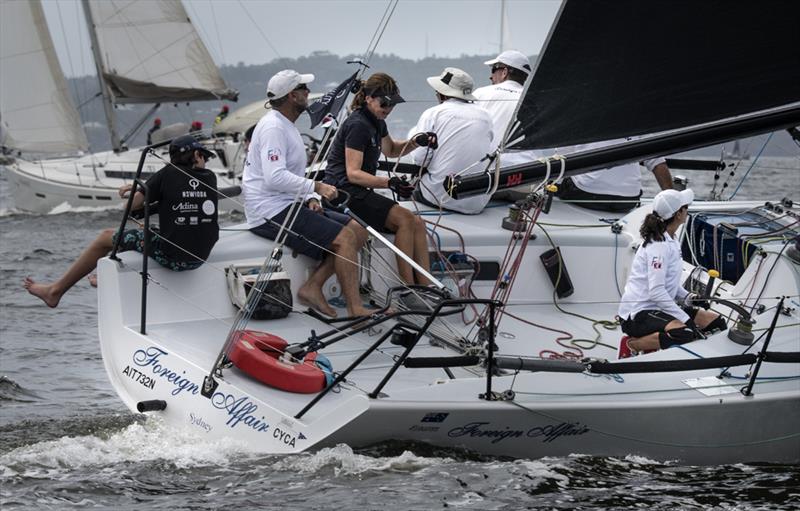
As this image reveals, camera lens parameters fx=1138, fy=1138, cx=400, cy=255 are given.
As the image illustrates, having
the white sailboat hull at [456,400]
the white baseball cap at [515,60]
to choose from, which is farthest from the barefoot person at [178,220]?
the white baseball cap at [515,60]

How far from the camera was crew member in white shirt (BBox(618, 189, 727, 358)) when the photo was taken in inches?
232

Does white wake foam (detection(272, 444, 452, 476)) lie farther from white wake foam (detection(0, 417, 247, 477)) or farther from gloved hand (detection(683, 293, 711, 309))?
gloved hand (detection(683, 293, 711, 309))

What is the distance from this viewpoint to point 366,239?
21.5 ft

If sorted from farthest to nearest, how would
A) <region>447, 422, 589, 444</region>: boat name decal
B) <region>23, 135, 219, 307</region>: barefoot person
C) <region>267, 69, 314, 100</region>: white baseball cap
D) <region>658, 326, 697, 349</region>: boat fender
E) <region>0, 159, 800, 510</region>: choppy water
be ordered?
1. <region>267, 69, 314, 100</region>: white baseball cap
2. <region>23, 135, 219, 307</region>: barefoot person
3. <region>658, 326, 697, 349</region>: boat fender
4. <region>447, 422, 589, 444</region>: boat name decal
5. <region>0, 159, 800, 510</region>: choppy water

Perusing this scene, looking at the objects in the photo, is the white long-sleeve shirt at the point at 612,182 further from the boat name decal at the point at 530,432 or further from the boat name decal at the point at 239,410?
the boat name decal at the point at 239,410

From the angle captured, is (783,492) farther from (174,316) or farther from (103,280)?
(103,280)

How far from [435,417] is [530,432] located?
0.49 metres

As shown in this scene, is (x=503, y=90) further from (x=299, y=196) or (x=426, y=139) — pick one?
(x=299, y=196)


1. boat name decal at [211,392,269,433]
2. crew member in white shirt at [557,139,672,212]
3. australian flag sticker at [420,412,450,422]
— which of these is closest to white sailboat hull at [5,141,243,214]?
crew member in white shirt at [557,139,672,212]

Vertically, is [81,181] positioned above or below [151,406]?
below

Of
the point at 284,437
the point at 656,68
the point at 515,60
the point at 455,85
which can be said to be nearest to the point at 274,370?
the point at 284,437

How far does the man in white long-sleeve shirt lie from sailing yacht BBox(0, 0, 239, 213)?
17215 mm

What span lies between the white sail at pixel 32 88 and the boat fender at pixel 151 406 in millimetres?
21229

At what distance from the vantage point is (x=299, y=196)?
640 cm
